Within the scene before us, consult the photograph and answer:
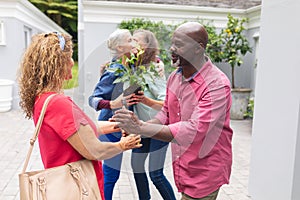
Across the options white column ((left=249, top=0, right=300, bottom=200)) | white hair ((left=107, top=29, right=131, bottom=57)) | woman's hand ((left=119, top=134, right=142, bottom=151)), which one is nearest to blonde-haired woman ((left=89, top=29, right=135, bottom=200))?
white hair ((left=107, top=29, right=131, bottom=57))

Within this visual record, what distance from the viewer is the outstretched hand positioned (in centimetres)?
145

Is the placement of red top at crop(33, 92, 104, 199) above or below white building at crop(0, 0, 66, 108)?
below

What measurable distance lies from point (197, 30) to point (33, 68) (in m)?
0.81

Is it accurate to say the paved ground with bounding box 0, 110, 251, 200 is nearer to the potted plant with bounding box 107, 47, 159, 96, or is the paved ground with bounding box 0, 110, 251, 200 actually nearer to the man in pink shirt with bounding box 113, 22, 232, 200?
the man in pink shirt with bounding box 113, 22, 232, 200

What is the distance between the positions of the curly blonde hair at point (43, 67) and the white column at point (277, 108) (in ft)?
5.80

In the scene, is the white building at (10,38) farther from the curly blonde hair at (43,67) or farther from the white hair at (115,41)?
the curly blonde hair at (43,67)

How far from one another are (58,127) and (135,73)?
1.54 feet

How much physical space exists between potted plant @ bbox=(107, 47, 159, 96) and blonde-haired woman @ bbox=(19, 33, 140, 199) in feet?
0.98

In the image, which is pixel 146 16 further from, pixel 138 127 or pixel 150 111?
pixel 138 127

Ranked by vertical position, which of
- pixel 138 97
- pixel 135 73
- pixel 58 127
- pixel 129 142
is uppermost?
pixel 135 73

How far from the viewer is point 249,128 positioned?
21.7 ft

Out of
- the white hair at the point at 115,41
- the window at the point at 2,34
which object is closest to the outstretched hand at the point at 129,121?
Answer: the white hair at the point at 115,41

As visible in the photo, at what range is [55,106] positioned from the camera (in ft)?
4.44

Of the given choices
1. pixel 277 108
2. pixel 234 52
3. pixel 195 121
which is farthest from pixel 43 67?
pixel 234 52
